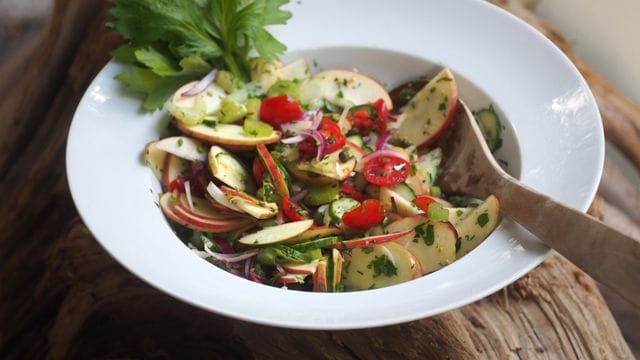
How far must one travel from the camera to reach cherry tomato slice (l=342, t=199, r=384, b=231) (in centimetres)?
201

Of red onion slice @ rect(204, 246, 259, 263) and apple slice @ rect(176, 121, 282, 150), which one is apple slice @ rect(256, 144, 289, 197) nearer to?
apple slice @ rect(176, 121, 282, 150)

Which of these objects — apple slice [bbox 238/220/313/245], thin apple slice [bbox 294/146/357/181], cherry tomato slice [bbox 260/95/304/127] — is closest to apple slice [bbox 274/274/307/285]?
apple slice [bbox 238/220/313/245]

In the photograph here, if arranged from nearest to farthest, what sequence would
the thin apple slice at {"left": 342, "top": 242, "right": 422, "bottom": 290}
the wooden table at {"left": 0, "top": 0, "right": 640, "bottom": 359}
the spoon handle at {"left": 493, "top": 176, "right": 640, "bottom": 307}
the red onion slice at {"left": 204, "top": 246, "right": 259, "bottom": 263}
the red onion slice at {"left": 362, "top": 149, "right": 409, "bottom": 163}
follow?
the spoon handle at {"left": 493, "top": 176, "right": 640, "bottom": 307}, the thin apple slice at {"left": 342, "top": 242, "right": 422, "bottom": 290}, the red onion slice at {"left": 204, "top": 246, "right": 259, "bottom": 263}, the wooden table at {"left": 0, "top": 0, "right": 640, "bottom": 359}, the red onion slice at {"left": 362, "top": 149, "right": 409, "bottom": 163}

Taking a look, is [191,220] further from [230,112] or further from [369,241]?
[369,241]

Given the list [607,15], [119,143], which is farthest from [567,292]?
[607,15]

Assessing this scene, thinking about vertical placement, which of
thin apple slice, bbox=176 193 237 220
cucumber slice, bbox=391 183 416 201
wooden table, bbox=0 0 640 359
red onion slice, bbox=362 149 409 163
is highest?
red onion slice, bbox=362 149 409 163

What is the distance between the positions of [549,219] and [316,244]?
0.63 meters

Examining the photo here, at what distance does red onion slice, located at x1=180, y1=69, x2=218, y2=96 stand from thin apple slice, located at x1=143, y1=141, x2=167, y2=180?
0.69 feet

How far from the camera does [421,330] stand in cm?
203

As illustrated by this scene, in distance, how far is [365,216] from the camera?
2016mm

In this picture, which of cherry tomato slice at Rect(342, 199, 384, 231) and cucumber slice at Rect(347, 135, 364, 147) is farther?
cucumber slice at Rect(347, 135, 364, 147)

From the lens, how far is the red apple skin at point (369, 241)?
1938mm

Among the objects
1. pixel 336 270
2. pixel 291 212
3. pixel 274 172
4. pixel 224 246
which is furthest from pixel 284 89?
pixel 336 270

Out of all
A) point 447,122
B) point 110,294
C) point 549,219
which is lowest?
point 110,294
